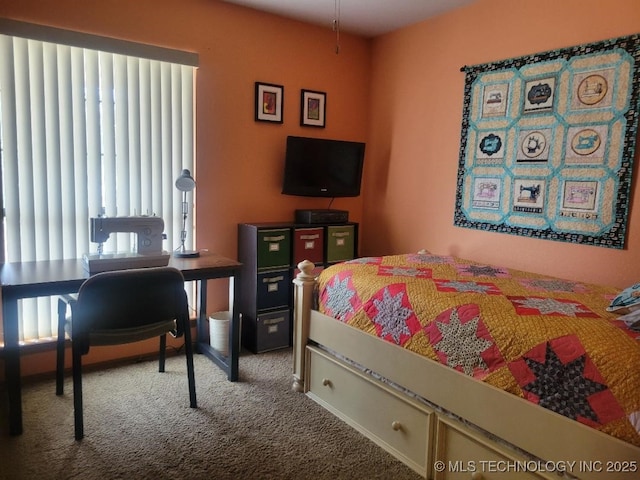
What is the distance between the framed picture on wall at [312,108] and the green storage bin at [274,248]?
99 centimetres

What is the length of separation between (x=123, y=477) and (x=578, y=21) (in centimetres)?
335

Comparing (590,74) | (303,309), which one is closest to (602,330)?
(303,309)

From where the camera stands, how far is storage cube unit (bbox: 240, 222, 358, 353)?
3375 mm

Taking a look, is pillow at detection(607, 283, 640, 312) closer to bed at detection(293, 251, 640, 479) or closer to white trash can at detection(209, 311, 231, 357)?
bed at detection(293, 251, 640, 479)

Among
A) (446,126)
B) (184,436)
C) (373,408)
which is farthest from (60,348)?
(446,126)

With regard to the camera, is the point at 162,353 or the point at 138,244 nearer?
the point at 138,244

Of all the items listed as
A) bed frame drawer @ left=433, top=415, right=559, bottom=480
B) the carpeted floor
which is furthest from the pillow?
the carpeted floor

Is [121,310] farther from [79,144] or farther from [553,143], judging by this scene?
[553,143]

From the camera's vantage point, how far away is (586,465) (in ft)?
4.89

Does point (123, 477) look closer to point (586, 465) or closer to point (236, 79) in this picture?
point (586, 465)

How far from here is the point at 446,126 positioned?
11.5ft

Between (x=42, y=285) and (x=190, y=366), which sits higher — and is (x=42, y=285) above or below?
above

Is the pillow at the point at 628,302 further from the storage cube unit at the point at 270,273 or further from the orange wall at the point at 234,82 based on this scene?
the orange wall at the point at 234,82

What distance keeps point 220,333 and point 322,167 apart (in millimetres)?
1520
